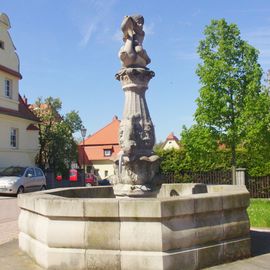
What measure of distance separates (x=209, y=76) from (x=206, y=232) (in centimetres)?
1545

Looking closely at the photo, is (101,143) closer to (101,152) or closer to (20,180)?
(101,152)

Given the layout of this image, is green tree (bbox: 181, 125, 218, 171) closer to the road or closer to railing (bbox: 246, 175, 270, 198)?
railing (bbox: 246, 175, 270, 198)

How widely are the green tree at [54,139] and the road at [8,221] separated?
76.5 feet

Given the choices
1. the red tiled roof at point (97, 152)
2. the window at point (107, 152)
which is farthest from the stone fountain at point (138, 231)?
the window at point (107, 152)

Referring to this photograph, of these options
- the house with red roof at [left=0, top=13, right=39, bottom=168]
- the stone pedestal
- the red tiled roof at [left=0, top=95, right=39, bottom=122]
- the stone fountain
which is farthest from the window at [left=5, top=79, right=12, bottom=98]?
the stone fountain

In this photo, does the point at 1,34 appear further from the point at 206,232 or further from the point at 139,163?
the point at 206,232

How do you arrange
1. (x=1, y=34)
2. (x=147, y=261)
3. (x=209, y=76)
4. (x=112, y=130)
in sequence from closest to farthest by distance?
1. (x=147, y=261)
2. (x=209, y=76)
3. (x=1, y=34)
4. (x=112, y=130)

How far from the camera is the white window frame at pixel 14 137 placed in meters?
32.1

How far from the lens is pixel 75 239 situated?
18.6 feet

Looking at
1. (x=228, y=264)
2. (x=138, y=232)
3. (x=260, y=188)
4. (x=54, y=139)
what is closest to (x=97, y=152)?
(x=54, y=139)

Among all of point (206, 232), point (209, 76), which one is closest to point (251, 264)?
point (206, 232)

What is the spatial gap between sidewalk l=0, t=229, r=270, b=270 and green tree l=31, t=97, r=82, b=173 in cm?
3406

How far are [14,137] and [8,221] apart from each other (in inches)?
818

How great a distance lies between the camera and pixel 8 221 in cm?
1263
